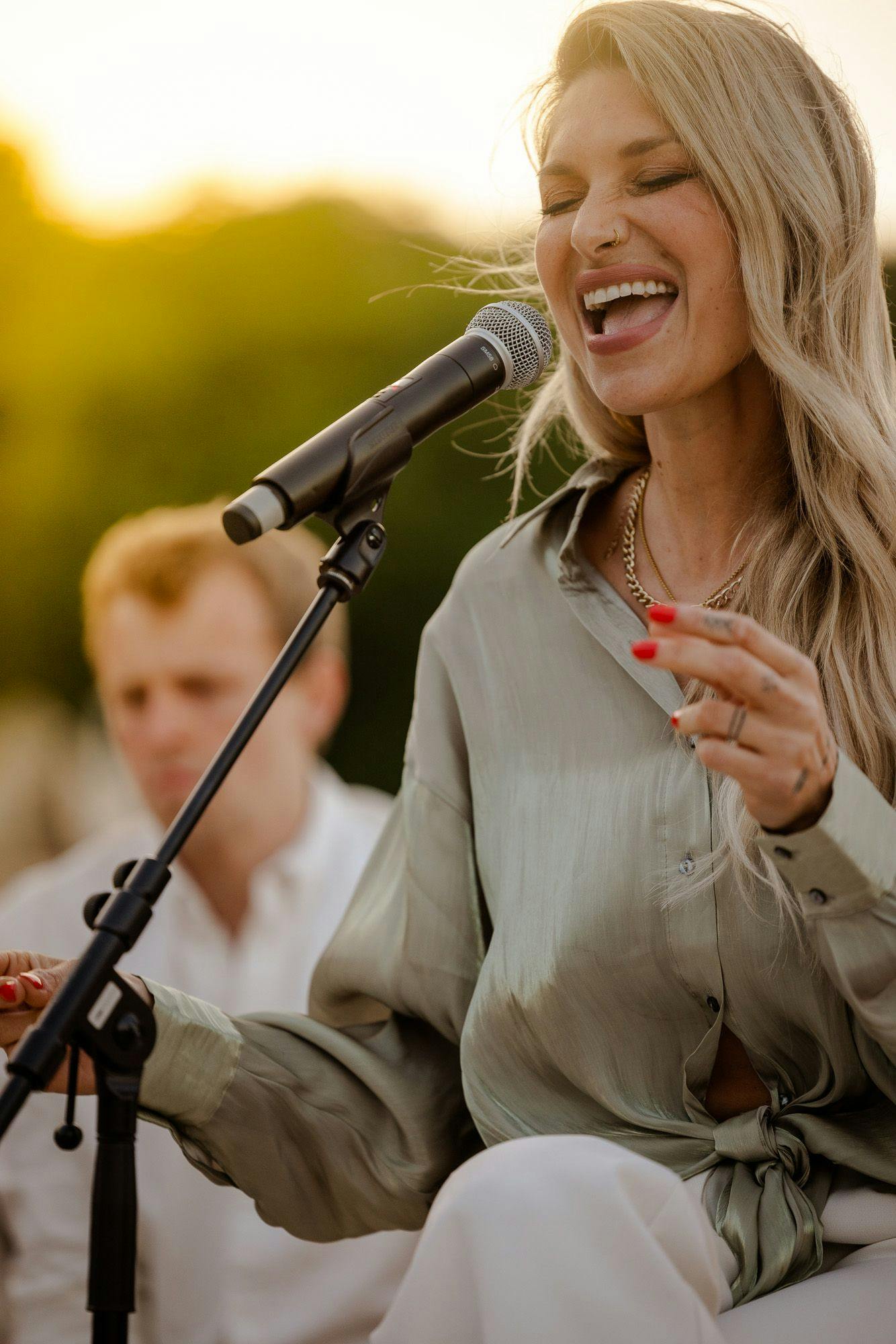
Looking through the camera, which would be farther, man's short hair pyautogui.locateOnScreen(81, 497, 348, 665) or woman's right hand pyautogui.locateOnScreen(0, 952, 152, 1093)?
man's short hair pyautogui.locateOnScreen(81, 497, 348, 665)

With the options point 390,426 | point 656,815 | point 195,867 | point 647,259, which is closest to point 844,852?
point 656,815

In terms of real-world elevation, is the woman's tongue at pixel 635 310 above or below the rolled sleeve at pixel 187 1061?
above

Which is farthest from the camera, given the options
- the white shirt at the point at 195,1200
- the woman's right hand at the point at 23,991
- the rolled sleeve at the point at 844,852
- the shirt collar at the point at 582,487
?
the white shirt at the point at 195,1200

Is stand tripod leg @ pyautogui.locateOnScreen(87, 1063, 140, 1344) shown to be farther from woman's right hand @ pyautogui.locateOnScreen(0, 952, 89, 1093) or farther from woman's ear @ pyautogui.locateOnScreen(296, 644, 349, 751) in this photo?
woman's ear @ pyautogui.locateOnScreen(296, 644, 349, 751)

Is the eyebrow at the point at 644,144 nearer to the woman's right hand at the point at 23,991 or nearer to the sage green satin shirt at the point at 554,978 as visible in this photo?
the sage green satin shirt at the point at 554,978

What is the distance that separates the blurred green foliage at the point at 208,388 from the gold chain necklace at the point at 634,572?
962 cm

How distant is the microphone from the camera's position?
1687 millimetres

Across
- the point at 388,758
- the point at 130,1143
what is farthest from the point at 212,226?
the point at 130,1143

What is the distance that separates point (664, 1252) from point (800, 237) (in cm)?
140

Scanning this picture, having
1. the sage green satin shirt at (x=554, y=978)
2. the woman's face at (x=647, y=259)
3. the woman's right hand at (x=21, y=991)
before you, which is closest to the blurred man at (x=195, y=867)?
the sage green satin shirt at (x=554, y=978)

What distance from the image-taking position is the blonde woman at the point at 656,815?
2.00m

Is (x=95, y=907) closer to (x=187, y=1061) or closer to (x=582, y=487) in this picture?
(x=187, y=1061)

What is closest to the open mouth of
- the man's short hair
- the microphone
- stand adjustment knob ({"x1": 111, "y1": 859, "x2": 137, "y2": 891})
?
the microphone

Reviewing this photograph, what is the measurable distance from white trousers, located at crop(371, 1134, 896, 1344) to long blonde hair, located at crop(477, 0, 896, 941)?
0.52m
